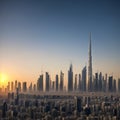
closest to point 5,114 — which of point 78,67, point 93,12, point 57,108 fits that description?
point 57,108

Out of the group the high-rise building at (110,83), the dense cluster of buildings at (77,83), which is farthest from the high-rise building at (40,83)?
the high-rise building at (110,83)

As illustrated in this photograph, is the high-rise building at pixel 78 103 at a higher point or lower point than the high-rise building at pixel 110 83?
lower

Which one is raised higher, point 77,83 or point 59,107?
point 77,83

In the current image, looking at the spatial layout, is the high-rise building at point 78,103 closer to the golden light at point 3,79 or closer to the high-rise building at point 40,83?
the high-rise building at point 40,83

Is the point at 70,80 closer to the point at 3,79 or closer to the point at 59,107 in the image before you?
the point at 59,107

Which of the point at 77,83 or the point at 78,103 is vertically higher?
the point at 77,83

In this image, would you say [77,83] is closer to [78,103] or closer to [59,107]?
[78,103]

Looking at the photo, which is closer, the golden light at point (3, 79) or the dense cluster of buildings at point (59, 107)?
the dense cluster of buildings at point (59, 107)

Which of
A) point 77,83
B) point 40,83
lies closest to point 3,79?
point 40,83

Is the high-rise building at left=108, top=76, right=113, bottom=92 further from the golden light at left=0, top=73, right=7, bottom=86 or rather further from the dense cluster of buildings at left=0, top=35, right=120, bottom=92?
the golden light at left=0, top=73, right=7, bottom=86

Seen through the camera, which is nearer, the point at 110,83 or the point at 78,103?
the point at 78,103

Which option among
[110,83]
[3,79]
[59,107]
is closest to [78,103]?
[59,107]

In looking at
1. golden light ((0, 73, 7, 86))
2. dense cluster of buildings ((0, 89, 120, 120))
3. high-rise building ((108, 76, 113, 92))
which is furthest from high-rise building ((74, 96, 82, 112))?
golden light ((0, 73, 7, 86))

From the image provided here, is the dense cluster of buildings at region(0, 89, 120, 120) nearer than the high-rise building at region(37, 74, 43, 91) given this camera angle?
Yes
